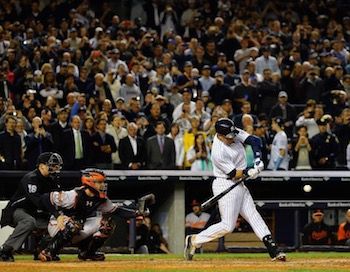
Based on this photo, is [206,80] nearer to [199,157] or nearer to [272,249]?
[199,157]

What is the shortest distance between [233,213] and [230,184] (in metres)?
0.37

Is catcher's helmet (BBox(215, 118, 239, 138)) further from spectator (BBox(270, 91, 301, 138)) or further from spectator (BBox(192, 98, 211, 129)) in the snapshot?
spectator (BBox(270, 91, 301, 138))

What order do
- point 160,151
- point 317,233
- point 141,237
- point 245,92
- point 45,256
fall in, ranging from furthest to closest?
point 245,92 < point 160,151 < point 317,233 < point 141,237 < point 45,256

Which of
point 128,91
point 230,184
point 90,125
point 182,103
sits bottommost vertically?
point 230,184

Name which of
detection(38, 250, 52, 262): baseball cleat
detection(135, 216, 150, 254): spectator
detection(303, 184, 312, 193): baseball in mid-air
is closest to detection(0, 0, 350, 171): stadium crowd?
detection(303, 184, 312, 193): baseball in mid-air

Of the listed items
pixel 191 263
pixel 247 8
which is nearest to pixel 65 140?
pixel 191 263

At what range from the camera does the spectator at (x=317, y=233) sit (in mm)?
18109

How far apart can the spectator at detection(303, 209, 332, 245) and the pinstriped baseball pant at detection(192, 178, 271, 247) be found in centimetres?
498

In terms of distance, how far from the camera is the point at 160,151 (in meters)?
18.5

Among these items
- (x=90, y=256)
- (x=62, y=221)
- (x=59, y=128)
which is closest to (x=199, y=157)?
(x=59, y=128)

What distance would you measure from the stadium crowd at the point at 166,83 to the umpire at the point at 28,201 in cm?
365

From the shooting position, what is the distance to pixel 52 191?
44.9ft

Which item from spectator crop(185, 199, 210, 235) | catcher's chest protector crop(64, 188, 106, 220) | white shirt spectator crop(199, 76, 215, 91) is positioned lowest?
spectator crop(185, 199, 210, 235)

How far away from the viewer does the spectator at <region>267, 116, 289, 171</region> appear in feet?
62.5
